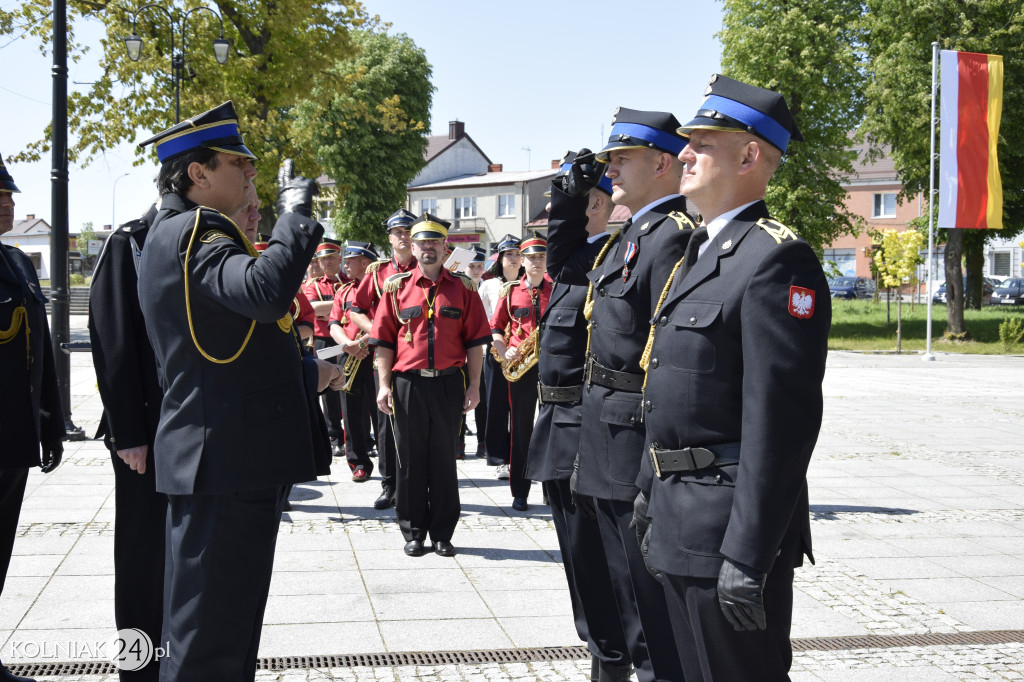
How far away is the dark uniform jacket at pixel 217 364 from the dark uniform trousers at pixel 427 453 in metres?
3.36

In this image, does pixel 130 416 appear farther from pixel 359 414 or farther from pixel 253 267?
pixel 359 414

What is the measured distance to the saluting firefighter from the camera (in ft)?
13.6

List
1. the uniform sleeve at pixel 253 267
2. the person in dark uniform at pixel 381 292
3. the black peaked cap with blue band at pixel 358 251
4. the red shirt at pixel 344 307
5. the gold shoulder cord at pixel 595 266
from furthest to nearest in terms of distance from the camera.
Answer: the black peaked cap with blue band at pixel 358 251 → the red shirt at pixel 344 307 → the person in dark uniform at pixel 381 292 → the gold shoulder cord at pixel 595 266 → the uniform sleeve at pixel 253 267

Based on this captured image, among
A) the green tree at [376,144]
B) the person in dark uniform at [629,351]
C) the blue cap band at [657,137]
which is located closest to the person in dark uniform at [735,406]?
the person in dark uniform at [629,351]

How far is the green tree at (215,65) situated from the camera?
20219mm

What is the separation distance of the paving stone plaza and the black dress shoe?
0.26 feet

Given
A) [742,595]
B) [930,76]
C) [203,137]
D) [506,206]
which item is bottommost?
[742,595]

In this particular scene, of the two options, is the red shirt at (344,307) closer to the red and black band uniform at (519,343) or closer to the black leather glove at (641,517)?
the red and black band uniform at (519,343)

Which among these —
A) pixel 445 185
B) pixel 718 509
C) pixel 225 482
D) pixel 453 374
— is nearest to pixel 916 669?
pixel 718 509

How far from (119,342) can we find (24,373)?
0.92 meters

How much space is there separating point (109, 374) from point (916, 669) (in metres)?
3.70

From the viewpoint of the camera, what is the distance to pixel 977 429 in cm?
1248

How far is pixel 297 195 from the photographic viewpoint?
319cm

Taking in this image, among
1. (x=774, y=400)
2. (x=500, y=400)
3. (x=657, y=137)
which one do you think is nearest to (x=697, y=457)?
(x=774, y=400)
